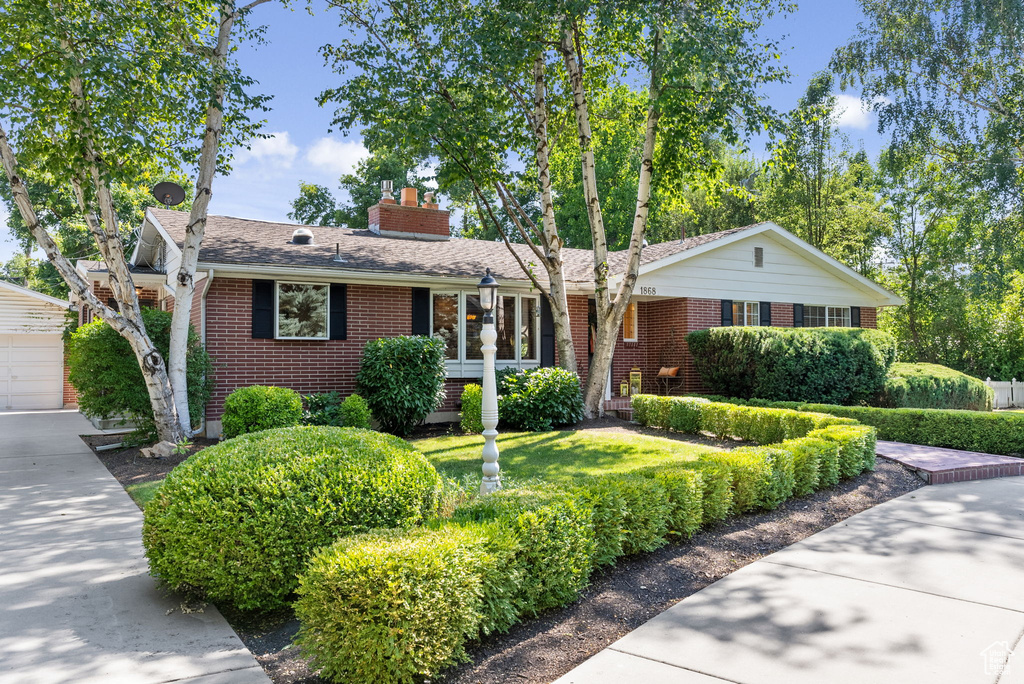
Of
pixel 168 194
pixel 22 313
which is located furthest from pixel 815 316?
pixel 22 313

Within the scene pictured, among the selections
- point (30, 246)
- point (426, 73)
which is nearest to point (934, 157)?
point (426, 73)

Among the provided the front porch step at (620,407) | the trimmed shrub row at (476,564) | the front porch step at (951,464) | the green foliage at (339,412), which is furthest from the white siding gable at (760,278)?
the trimmed shrub row at (476,564)

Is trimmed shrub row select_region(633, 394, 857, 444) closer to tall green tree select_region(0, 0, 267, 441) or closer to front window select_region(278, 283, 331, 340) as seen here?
front window select_region(278, 283, 331, 340)

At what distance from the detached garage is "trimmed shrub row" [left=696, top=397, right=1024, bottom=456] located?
21352mm

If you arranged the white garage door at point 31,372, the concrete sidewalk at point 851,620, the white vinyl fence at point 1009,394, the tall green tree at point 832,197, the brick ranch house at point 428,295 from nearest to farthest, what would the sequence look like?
the concrete sidewalk at point 851,620 < the brick ranch house at point 428,295 < the white vinyl fence at point 1009,394 < the white garage door at point 31,372 < the tall green tree at point 832,197

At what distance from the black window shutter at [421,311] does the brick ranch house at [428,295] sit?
0.07ft

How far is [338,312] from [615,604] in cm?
932

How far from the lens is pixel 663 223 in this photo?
34.7m

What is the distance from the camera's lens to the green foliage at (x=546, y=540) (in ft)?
13.4

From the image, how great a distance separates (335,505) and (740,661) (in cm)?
250

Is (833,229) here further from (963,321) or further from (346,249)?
(346,249)

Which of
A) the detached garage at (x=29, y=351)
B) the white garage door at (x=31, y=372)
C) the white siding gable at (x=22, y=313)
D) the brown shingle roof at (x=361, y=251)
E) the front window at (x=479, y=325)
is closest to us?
the brown shingle roof at (x=361, y=251)

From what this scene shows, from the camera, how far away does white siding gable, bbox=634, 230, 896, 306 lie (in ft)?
51.0

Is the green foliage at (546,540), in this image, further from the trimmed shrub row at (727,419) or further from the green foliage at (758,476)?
the trimmed shrub row at (727,419)
